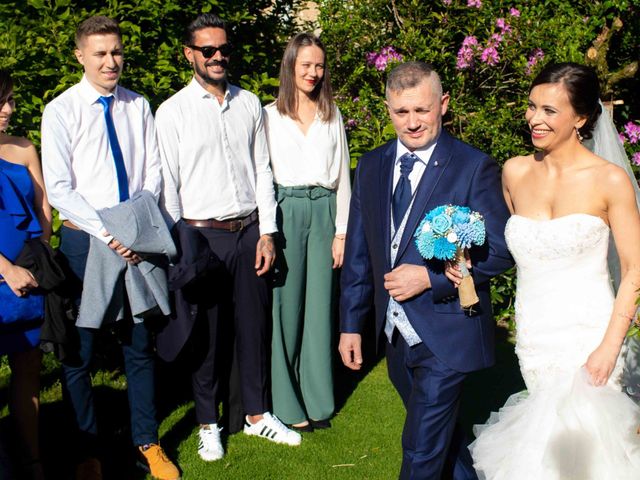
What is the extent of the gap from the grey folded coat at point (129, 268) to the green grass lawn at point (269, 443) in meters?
0.82

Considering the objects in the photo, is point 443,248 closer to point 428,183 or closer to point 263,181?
point 428,183

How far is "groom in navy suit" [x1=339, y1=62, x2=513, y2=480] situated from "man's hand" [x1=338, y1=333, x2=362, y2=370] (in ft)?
0.71

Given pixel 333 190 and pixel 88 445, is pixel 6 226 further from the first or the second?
pixel 333 190

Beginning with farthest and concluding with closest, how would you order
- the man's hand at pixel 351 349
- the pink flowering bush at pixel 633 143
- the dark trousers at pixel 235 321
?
1. the pink flowering bush at pixel 633 143
2. the dark trousers at pixel 235 321
3. the man's hand at pixel 351 349

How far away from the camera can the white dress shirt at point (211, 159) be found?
5.21m

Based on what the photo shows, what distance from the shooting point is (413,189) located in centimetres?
438

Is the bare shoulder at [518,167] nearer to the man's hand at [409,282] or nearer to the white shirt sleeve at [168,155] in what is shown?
the man's hand at [409,282]

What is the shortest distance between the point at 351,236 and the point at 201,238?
1.02 metres

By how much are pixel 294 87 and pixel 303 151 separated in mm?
428

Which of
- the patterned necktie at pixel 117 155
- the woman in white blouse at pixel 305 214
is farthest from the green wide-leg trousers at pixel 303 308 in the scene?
the patterned necktie at pixel 117 155

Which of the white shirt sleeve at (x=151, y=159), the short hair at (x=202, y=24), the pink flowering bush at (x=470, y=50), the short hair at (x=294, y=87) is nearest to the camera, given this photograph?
the white shirt sleeve at (x=151, y=159)

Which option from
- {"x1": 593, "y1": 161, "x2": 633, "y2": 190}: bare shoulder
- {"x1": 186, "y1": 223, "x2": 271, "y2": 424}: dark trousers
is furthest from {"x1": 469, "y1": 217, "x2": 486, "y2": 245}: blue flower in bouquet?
{"x1": 186, "y1": 223, "x2": 271, "y2": 424}: dark trousers

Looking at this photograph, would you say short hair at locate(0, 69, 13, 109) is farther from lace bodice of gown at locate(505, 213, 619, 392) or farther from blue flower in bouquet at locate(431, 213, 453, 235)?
lace bodice of gown at locate(505, 213, 619, 392)

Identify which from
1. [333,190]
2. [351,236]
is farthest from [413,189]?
[333,190]
